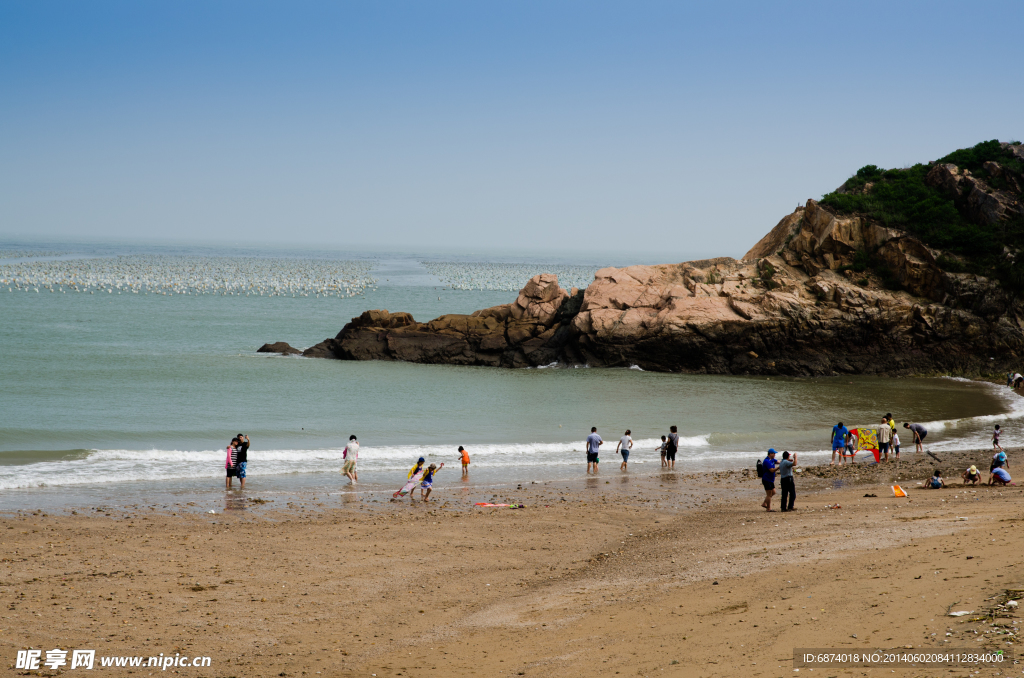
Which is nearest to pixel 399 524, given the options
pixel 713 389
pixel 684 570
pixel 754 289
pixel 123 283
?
pixel 684 570

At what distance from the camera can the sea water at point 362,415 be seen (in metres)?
19.5

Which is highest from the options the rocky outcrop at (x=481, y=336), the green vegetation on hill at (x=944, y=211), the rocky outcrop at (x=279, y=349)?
the green vegetation on hill at (x=944, y=211)

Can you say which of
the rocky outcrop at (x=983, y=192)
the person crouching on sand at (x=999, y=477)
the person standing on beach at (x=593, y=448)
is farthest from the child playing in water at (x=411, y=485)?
the rocky outcrop at (x=983, y=192)

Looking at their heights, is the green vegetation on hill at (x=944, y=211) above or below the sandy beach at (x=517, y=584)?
above

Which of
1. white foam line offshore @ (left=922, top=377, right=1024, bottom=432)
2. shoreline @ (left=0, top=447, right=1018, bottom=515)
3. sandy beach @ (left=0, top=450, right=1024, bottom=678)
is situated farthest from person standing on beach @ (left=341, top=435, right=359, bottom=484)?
white foam line offshore @ (left=922, top=377, right=1024, bottom=432)

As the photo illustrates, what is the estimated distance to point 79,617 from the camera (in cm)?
896

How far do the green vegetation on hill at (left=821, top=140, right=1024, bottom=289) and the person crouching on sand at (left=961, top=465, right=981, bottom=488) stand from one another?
25476 millimetres

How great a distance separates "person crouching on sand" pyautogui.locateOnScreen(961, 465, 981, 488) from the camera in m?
16.1

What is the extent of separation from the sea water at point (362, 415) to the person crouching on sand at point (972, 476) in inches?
239

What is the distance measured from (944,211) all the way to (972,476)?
1113 inches

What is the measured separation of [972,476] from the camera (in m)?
16.2

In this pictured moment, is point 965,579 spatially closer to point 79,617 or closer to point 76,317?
point 79,617

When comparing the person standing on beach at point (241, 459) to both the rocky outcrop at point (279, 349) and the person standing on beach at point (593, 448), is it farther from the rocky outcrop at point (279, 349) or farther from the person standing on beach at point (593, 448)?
the rocky outcrop at point (279, 349)

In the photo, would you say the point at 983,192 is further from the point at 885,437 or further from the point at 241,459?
the point at 241,459
